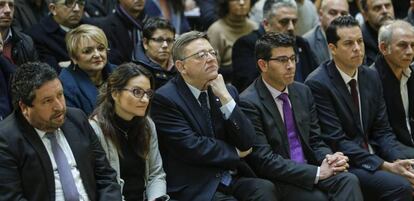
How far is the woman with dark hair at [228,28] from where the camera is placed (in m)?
5.55

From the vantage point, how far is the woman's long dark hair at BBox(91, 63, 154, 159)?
3.54 m

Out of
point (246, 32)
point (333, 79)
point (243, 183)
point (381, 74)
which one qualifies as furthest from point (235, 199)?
point (246, 32)

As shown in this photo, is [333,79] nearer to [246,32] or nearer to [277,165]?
[277,165]

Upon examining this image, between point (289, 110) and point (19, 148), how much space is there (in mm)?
1544

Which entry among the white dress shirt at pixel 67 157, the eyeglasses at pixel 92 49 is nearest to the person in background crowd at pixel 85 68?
the eyeglasses at pixel 92 49

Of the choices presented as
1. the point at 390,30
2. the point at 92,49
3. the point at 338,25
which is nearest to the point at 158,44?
the point at 92,49

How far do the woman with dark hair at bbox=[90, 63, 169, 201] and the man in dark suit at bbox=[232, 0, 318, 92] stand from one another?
1579mm

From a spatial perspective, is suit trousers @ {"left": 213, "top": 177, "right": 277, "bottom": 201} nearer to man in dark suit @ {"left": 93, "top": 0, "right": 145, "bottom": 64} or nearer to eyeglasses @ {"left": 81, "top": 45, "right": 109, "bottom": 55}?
eyeglasses @ {"left": 81, "top": 45, "right": 109, "bottom": 55}

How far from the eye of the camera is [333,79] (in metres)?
4.25

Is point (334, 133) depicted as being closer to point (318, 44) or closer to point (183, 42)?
point (183, 42)

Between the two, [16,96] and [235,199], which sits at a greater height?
[16,96]

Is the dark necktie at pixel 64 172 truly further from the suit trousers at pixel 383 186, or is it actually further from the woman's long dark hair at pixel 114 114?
the suit trousers at pixel 383 186

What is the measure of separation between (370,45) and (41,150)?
2.98m

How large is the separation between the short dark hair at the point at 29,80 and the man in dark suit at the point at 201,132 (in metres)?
0.74
